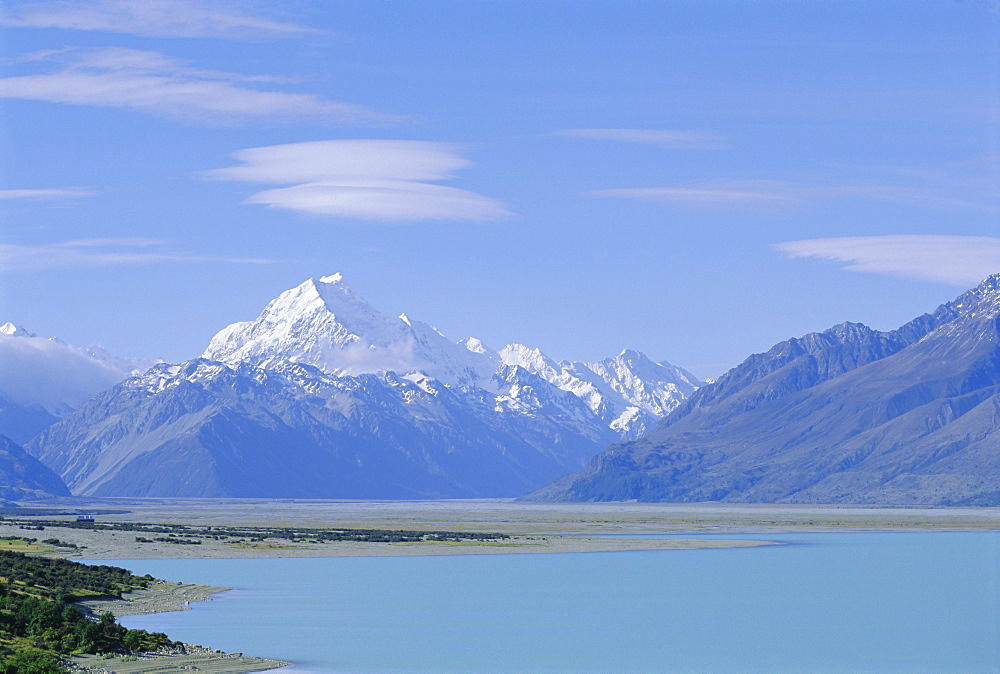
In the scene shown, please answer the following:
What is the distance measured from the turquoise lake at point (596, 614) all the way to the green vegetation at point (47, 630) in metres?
5.36

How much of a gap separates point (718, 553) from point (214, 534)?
6897 centimetres

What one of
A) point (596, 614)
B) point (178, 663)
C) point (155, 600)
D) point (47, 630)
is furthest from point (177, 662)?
point (596, 614)

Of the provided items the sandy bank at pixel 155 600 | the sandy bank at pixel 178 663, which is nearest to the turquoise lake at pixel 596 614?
the sandy bank at pixel 155 600

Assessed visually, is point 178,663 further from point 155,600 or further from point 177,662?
point 155,600

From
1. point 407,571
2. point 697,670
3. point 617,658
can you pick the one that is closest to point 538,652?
point 617,658

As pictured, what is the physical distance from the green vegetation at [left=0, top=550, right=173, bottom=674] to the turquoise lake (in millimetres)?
5361

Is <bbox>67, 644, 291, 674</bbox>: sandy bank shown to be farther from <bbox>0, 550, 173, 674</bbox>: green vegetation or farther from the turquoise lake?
the turquoise lake

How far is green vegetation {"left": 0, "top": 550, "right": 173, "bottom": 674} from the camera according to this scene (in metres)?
61.9

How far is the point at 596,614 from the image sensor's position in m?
96.4

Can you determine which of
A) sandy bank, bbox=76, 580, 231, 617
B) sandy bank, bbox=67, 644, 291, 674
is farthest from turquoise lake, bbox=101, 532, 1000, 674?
sandy bank, bbox=67, 644, 291, 674

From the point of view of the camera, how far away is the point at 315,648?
7719cm

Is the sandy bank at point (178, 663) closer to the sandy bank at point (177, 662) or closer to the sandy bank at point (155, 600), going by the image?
the sandy bank at point (177, 662)

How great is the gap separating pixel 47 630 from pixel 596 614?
38.5 meters

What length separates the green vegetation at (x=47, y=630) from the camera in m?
61.9
